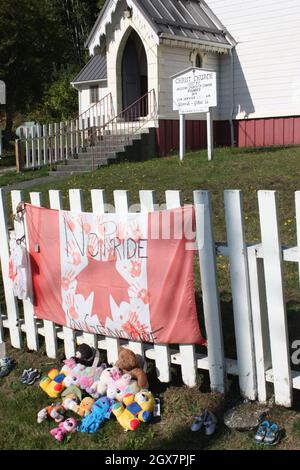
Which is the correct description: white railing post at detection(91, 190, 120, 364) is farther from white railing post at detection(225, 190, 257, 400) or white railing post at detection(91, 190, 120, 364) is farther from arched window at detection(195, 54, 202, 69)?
arched window at detection(195, 54, 202, 69)

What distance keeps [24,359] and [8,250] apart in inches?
35.8

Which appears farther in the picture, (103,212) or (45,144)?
(45,144)

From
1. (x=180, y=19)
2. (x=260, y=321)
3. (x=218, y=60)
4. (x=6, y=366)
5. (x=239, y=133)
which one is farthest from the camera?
(x=218, y=60)

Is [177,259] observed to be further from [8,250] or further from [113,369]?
[8,250]

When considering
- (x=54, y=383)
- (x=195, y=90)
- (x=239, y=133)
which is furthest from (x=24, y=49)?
(x=54, y=383)

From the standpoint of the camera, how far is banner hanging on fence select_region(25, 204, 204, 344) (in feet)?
12.0

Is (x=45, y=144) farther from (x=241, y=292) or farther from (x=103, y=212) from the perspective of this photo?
(x=241, y=292)

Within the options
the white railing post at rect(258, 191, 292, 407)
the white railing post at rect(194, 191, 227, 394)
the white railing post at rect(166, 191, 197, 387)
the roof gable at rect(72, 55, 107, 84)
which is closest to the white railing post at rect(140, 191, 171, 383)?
the white railing post at rect(166, 191, 197, 387)

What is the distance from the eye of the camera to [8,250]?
4.69m

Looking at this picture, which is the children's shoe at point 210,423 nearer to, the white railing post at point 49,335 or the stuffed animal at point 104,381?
the stuffed animal at point 104,381

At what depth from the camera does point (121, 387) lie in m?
3.70

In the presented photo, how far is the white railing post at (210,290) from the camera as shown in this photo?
A: 3.53 meters

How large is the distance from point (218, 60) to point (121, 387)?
15916mm
